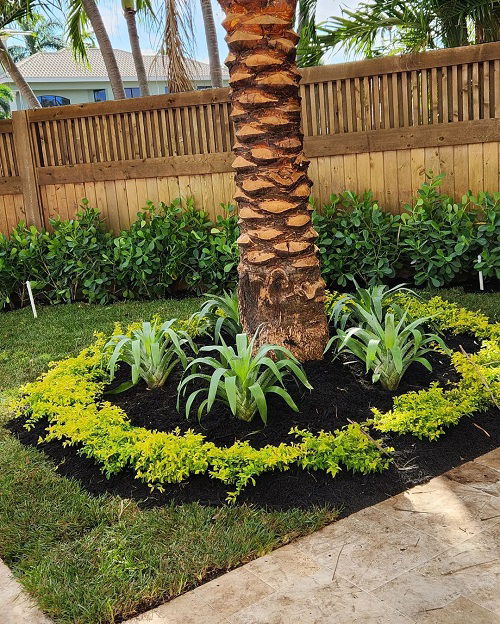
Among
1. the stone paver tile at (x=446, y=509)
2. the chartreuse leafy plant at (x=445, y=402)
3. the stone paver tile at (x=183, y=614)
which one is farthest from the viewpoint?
the chartreuse leafy plant at (x=445, y=402)

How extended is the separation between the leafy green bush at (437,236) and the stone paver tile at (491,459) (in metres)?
3.06

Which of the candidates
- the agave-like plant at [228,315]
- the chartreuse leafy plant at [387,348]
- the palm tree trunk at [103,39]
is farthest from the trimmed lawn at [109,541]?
the palm tree trunk at [103,39]

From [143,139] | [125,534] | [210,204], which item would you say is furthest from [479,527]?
[143,139]

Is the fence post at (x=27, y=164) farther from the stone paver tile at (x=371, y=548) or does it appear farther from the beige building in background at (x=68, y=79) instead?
the beige building in background at (x=68, y=79)

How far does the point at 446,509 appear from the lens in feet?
9.50

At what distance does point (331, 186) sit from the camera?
22.5ft

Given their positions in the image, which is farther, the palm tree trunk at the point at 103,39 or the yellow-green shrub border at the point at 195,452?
the palm tree trunk at the point at 103,39

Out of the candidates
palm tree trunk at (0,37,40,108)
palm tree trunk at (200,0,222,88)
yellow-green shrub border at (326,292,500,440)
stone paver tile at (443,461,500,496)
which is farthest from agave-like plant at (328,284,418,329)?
palm tree trunk at (0,37,40,108)

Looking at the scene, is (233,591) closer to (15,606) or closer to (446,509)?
(15,606)

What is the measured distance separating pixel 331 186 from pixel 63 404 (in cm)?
382

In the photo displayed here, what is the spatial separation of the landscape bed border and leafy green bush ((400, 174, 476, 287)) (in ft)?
6.41

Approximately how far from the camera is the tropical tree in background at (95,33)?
10.7 meters

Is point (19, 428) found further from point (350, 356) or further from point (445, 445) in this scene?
point (445, 445)

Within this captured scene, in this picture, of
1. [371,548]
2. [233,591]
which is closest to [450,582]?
[371,548]
